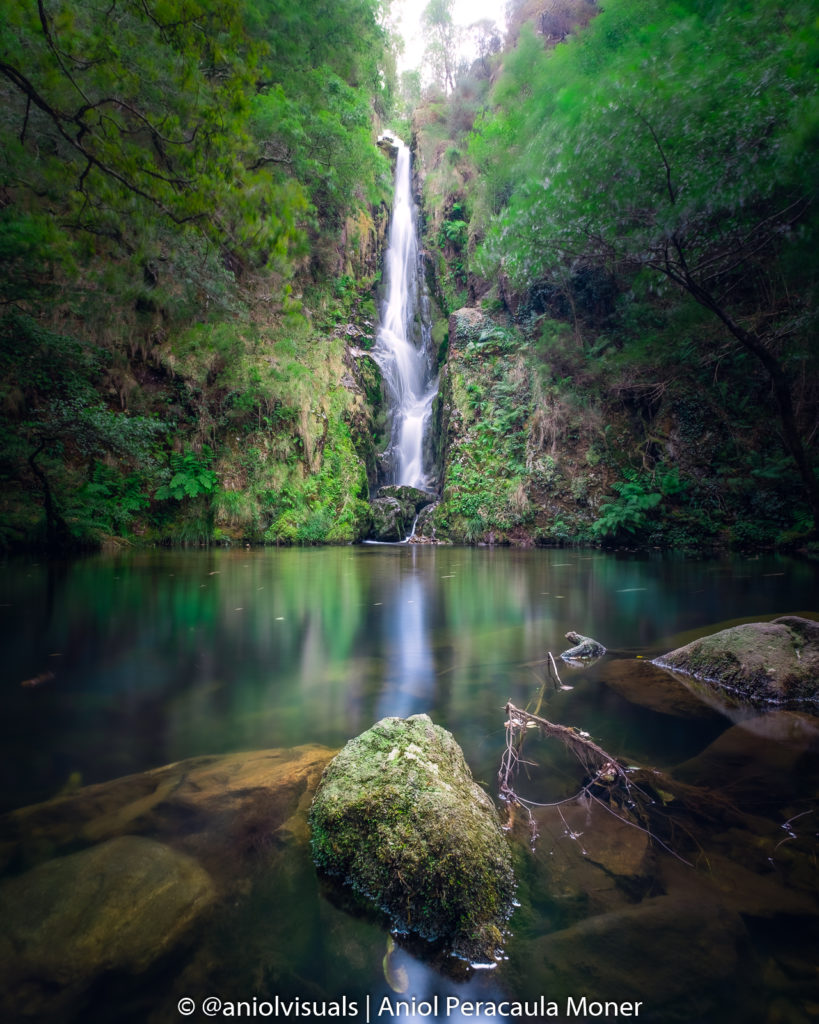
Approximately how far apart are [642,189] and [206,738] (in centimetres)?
947

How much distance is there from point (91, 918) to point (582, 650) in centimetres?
321

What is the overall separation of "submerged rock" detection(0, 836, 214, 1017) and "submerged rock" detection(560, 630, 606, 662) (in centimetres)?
283

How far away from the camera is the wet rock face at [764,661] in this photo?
2.70 meters

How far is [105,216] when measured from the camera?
4.33 metres

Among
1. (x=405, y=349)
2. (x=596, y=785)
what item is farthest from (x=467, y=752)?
(x=405, y=349)

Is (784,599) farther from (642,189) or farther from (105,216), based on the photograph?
(105,216)

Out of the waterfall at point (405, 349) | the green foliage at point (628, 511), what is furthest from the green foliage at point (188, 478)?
the green foliage at point (628, 511)

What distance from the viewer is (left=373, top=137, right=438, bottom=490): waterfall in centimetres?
1892

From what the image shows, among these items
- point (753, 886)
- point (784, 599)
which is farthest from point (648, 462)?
point (753, 886)

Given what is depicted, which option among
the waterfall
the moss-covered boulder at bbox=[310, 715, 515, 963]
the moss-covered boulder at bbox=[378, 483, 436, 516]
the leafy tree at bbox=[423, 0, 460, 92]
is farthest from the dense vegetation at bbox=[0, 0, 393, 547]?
the leafy tree at bbox=[423, 0, 460, 92]

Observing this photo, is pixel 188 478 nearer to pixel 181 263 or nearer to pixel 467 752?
pixel 181 263

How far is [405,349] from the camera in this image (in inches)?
824

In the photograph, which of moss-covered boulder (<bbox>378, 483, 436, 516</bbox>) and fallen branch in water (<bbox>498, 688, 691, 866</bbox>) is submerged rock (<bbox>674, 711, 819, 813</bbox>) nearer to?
fallen branch in water (<bbox>498, 688, 691, 866</bbox>)

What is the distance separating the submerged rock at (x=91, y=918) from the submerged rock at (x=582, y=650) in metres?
2.83
